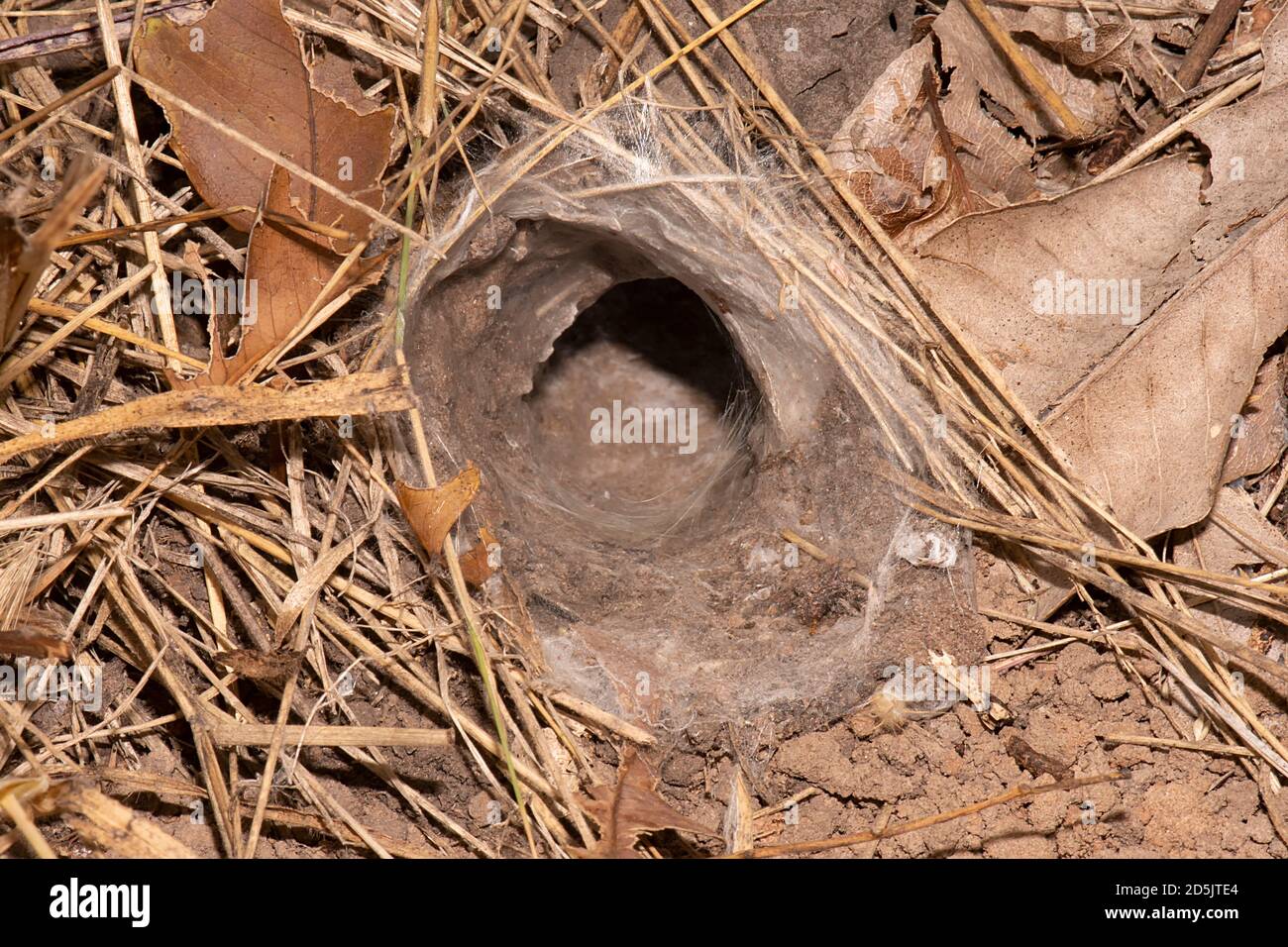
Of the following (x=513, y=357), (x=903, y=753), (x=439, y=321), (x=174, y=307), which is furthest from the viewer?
(x=513, y=357)

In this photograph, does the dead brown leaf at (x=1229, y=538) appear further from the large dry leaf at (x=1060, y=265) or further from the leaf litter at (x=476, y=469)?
the large dry leaf at (x=1060, y=265)

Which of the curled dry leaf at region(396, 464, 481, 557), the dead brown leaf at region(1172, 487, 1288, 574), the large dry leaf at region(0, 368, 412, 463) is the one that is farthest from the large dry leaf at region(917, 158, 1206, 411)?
the large dry leaf at region(0, 368, 412, 463)

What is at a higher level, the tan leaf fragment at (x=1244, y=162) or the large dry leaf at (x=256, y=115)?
the large dry leaf at (x=256, y=115)

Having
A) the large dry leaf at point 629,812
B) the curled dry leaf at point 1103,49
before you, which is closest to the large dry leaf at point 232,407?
the large dry leaf at point 629,812

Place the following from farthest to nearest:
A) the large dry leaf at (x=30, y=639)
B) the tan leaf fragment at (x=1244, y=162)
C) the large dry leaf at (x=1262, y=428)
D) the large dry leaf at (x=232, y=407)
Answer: the large dry leaf at (x=1262, y=428), the tan leaf fragment at (x=1244, y=162), the large dry leaf at (x=232, y=407), the large dry leaf at (x=30, y=639)

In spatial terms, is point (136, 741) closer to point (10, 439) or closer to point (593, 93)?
point (10, 439)

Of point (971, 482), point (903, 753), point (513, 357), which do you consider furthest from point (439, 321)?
point (903, 753)

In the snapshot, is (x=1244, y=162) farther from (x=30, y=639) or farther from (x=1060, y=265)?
(x=30, y=639)

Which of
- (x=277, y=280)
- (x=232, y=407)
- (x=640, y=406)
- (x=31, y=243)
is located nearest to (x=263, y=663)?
(x=232, y=407)
